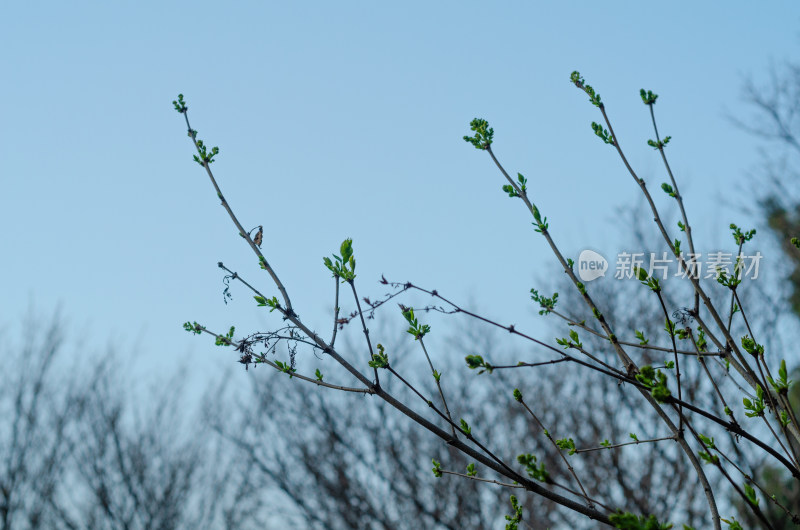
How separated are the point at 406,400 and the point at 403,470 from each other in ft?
4.35

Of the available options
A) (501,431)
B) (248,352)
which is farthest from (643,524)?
(501,431)

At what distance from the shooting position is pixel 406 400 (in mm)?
12820

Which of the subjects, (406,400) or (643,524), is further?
(406,400)

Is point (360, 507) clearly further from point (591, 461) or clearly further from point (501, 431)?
point (591, 461)

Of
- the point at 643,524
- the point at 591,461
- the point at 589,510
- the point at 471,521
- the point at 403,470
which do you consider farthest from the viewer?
the point at 403,470

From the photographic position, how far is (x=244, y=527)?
41.2 ft

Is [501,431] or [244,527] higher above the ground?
[501,431]

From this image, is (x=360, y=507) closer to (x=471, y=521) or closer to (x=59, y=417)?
(x=471, y=521)

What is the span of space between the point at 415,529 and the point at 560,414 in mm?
3143

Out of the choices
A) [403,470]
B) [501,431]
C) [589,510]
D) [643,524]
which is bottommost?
[643,524]

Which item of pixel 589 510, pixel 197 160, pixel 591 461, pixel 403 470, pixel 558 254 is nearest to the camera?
pixel 589 510

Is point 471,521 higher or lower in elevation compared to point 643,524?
higher

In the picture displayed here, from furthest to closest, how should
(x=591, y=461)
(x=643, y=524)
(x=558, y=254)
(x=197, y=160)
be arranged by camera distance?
(x=591, y=461), (x=197, y=160), (x=558, y=254), (x=643, y=524)

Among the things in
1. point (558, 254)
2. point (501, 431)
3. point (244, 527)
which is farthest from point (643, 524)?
point (244, 527)
